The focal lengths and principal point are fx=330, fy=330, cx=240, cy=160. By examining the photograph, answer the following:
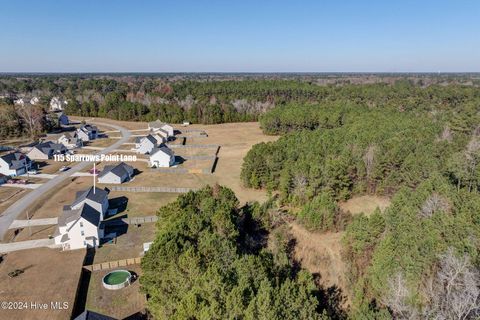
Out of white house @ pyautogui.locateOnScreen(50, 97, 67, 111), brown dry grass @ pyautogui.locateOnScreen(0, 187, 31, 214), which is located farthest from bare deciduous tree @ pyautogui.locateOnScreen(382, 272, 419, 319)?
white house @ pyautogui.locateOnScreen(50, 97, 67, 111)

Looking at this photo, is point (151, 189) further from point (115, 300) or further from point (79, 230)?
point (115, 300)

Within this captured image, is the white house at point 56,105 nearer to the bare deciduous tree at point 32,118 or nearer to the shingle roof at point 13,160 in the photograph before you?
Result: the bare deciduous tree at point 32,118

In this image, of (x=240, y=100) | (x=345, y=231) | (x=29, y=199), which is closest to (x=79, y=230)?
(x=29, y=199)

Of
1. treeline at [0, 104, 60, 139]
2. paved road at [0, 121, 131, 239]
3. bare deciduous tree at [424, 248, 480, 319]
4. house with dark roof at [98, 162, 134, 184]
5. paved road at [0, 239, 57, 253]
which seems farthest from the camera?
treeline at [0, 104, 60, 139]

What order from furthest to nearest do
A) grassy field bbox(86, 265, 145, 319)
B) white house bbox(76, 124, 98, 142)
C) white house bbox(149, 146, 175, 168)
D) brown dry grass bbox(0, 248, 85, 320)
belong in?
white house bbox(76, 124, 98, 142) → white house bbox(149, 146, 175, 168) → grassy field bbox(86, 265, 145, 319) → brown dry grass bbox(0, 248, 85, 320)

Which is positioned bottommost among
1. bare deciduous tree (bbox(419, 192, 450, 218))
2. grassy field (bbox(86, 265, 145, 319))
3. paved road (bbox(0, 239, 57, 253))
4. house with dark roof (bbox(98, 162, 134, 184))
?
grassy field (bbox(86, 265, 145, 319))

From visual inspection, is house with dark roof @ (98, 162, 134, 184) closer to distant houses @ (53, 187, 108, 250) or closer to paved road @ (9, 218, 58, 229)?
paved road @ (9, 218, 58, 229)
